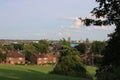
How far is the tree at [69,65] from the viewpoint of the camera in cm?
5531

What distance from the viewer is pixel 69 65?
56.8m

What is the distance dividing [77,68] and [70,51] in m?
3.54

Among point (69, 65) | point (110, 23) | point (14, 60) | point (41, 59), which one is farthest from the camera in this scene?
point (14, 60)

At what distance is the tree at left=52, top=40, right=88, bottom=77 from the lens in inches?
2178

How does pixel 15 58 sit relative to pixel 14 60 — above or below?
above

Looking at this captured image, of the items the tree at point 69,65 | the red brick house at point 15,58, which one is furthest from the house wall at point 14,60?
the tree at point 69,65

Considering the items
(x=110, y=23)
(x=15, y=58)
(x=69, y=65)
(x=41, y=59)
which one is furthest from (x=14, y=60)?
(x=110, y=23)

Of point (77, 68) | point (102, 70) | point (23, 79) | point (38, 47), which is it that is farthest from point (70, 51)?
point (38, 47)

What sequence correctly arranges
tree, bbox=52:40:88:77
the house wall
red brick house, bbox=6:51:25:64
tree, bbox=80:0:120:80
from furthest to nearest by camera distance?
red brick house, bbox=6:51:25:64
the house wall
tree, bbox=52:40:88:77
tree, bbox=80:0:120:80

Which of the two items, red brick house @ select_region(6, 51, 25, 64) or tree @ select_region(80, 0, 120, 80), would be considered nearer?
tree @ select_region(80, 0, 120, 80)

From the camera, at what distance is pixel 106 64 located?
15.2 meters

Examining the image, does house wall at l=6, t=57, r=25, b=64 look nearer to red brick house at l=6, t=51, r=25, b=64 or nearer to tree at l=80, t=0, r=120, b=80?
red brick house at l=6, t=51, r=25, b=64

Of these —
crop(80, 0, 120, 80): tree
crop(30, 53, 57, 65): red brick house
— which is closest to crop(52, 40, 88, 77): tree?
crop(80, 0, 120, 80): tree

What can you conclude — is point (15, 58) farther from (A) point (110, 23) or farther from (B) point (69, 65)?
(A) point (110, 23)
